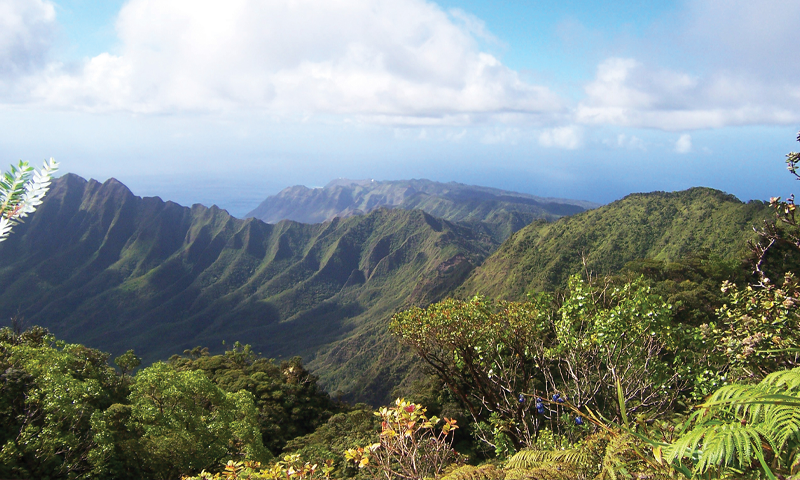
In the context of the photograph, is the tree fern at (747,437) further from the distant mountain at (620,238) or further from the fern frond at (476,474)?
the distant mountain at (620,238)

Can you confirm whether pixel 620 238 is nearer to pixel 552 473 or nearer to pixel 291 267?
pixel 552 473

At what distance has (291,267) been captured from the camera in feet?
566

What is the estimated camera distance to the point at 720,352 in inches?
291

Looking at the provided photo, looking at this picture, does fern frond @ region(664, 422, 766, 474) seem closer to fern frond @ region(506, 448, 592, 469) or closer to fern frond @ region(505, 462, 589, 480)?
fern frond @ region(505, 462, 589, 480)

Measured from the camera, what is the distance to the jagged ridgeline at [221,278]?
118 m

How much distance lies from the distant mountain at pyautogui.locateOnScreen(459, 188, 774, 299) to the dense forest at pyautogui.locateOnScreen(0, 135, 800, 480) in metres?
45.0

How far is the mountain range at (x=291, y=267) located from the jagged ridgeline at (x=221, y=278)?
59 cm

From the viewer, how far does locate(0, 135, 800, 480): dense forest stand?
2799 mm

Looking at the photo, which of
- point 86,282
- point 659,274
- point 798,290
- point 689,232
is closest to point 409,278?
point 689,232

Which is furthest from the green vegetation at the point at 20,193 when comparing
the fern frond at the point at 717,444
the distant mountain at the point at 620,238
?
the distant mountain at the point at 620,238

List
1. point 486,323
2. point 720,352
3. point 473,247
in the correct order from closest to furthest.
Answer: point 720,352 < point 486,323 < point 473,247

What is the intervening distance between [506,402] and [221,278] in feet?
567

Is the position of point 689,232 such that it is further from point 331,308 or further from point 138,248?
point 138,248

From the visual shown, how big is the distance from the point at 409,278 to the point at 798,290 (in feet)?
470
